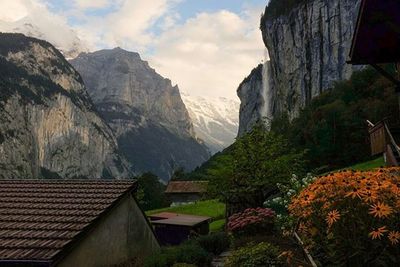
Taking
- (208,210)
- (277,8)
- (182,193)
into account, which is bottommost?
(208,210)

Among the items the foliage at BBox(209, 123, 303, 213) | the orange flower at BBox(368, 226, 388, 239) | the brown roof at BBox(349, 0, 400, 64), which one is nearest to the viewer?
the orange flower at BBox(368, 226, 388, 239)

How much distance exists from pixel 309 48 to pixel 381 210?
10520 cm

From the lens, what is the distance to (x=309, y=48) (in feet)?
350

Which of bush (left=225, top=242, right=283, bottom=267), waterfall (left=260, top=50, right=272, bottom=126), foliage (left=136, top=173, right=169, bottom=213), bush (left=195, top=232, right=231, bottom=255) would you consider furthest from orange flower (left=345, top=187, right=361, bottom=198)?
waterfall (left=260, top=50, right=272, bottom=126)

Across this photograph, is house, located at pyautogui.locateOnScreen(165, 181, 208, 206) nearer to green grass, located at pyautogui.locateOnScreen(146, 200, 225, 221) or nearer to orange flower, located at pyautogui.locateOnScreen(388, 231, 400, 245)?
green grass, located at pyautogui.locateOnScreen(146, 200, 225, 221)

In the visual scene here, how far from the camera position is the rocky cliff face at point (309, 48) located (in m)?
97.2

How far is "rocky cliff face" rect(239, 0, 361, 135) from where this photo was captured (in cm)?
9725

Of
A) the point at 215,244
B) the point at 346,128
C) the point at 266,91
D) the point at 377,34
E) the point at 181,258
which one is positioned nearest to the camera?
the point at 377,34

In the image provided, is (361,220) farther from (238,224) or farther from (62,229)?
(238,224)

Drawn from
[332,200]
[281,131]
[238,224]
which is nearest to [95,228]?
[238,224]

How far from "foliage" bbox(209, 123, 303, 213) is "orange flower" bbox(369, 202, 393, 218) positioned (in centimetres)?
1995

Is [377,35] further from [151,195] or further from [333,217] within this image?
[151,195]

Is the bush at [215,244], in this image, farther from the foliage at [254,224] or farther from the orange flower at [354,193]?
the orange flower at [354,193]

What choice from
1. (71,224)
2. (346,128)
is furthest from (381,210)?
(346,128)
